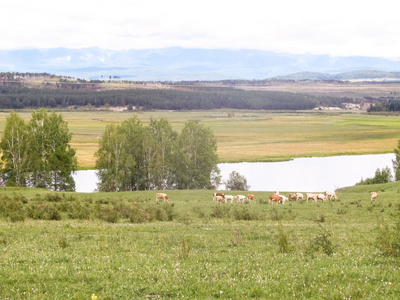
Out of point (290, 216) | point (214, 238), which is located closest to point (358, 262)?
point (214, 238)

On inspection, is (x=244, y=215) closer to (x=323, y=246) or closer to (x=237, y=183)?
(x=323, y=246)

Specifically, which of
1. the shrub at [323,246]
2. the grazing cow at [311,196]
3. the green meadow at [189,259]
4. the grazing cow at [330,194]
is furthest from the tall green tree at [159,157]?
the shrub at [323,246]

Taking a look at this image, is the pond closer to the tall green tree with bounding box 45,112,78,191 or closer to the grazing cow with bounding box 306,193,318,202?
the tall green tree with bounding box 45,112,78,191

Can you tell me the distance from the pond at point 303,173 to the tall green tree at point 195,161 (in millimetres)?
4850

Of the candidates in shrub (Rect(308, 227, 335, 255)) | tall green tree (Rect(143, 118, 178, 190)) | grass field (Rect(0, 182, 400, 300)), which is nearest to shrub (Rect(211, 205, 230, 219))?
grass field (Rect(0, 182, 400, 300))

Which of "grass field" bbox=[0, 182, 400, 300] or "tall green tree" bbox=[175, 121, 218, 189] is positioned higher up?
"grass field" bbox=[0, 182, 400, 300]

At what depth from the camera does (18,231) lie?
19.8 m

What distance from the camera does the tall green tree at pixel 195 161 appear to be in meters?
73.6

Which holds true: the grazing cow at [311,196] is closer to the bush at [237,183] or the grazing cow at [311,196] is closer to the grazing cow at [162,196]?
the grazing cow at [162,196]

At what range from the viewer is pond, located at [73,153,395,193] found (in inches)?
2822

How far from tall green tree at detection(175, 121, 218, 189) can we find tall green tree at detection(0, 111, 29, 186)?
23.6m

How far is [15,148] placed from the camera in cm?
6156

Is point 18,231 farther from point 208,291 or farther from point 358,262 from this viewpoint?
point 358,262

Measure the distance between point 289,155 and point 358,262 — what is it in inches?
3624
